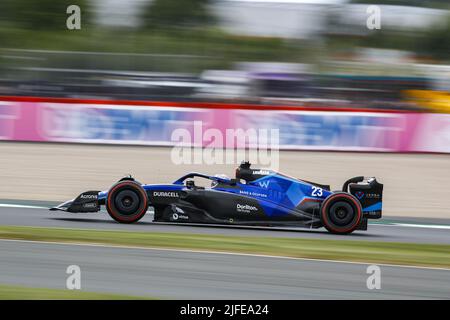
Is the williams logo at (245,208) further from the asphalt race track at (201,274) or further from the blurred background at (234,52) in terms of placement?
the blurred background at (234,52)

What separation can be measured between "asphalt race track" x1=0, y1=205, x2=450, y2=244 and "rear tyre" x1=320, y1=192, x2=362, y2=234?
140mm

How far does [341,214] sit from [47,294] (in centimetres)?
543

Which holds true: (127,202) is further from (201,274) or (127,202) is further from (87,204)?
(201,274)

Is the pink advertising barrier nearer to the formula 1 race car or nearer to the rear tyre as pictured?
the formula 1 race car

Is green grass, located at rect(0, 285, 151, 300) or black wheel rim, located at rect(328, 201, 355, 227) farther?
black wheel rim, located at rect(328, 201, 355, 227)

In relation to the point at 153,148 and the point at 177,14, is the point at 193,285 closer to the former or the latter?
the point at 153,148

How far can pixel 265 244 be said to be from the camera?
999 cm

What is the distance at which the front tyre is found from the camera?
11.3 meters

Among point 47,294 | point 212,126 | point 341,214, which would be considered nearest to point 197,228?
point 341,214

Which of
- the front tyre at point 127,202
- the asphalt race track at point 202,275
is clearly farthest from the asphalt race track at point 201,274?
the front tyre at point 127,202

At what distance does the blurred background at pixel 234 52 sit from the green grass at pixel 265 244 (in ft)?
29.0

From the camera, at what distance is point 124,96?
19312 mm

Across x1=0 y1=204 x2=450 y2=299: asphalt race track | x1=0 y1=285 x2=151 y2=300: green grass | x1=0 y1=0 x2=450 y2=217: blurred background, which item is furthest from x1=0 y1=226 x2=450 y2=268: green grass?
x1=0 y1=0 x2=450 y2=217: blurred background
